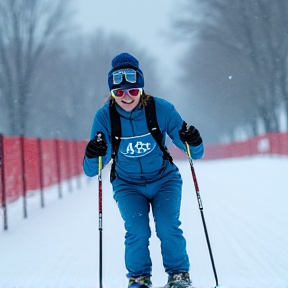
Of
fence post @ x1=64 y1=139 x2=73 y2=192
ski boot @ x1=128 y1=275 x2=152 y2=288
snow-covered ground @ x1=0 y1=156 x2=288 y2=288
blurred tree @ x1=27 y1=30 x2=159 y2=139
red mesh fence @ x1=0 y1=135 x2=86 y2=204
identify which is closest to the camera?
ski boot @ x1=128 y1=275 x2=152 y2=288

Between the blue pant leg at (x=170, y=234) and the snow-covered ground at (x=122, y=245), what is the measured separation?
435 mm

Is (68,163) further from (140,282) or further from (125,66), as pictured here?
(140,282)

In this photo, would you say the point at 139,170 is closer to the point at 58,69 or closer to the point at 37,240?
the point at 37,240

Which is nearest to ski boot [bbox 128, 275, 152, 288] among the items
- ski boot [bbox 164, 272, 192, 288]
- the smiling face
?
ski boot [bbox 164, 272, 192, 288]

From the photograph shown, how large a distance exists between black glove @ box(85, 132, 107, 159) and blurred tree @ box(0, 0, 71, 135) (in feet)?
63.6

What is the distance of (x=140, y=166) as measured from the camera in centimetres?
421

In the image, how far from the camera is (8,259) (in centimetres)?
598

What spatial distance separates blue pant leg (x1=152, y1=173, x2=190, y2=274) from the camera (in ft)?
13.3

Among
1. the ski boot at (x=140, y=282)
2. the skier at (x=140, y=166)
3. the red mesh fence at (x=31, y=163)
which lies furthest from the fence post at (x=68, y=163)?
the ski boot at (x=140, y=282)

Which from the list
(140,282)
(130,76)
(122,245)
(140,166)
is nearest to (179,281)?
(140,282)

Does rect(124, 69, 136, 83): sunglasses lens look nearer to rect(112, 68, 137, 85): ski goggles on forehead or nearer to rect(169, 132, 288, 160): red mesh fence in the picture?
rect(112, 68, 137, 85): ski goggles on forehead

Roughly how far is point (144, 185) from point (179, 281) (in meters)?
0.83

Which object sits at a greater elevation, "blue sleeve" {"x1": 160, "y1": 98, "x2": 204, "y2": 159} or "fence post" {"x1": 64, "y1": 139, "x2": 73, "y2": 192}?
"fence post" {"x1": 64, "y1": 139, "x2": 73, "y2": 192}

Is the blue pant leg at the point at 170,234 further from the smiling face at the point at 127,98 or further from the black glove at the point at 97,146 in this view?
the smiling face at the point at 127,98
